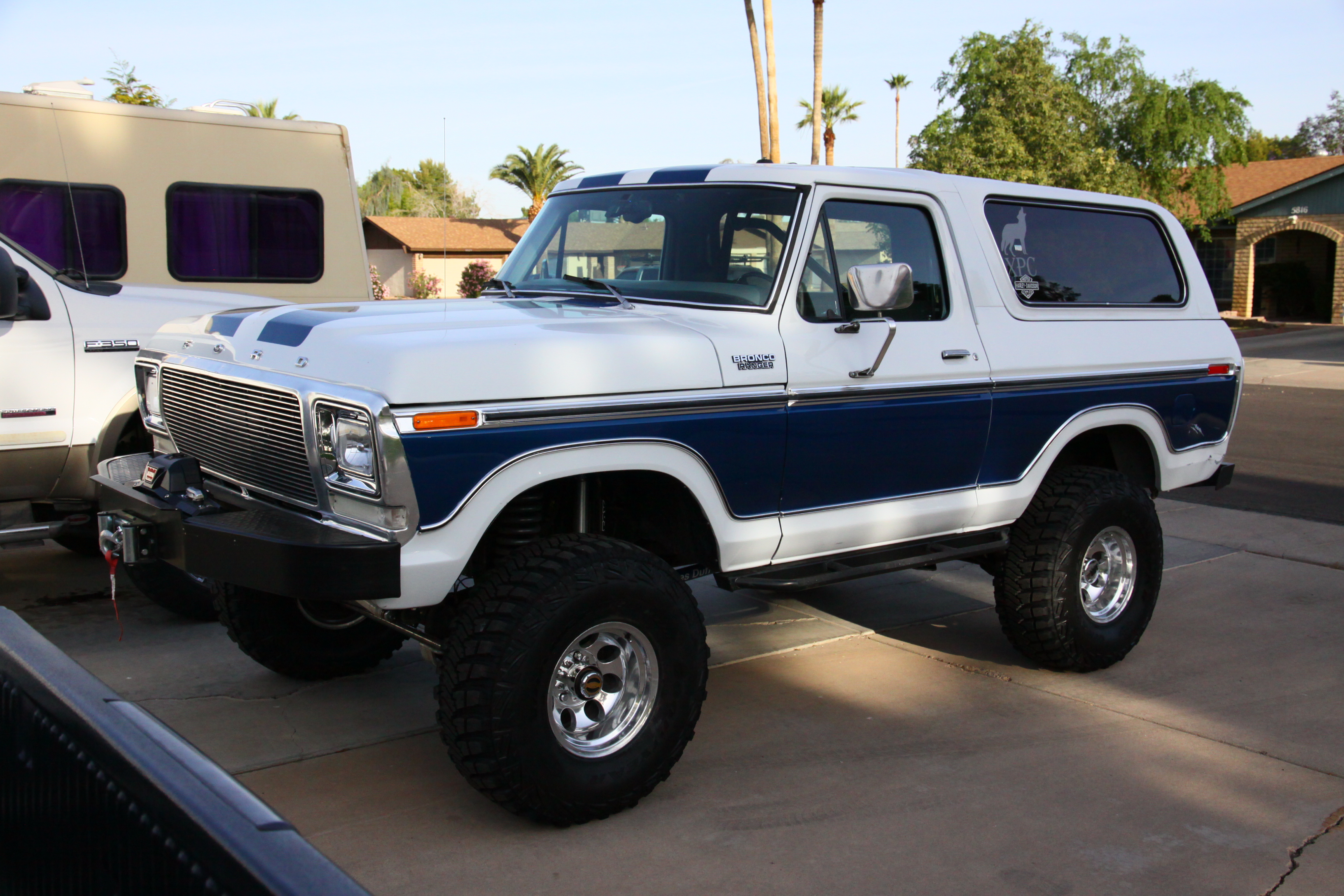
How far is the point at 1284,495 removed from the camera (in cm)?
930

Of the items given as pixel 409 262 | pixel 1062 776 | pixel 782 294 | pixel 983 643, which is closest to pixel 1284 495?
pixel 983 643

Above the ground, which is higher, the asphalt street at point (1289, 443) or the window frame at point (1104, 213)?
the window frame at point (1104, 213)

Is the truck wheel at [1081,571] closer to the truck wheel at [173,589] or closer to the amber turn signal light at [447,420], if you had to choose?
the amber turn signal light at [447,420]

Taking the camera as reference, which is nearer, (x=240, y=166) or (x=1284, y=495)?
(x=240, y=166)

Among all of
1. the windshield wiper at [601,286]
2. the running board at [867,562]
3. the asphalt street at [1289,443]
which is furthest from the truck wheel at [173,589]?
the asphalt street at [1289,443]

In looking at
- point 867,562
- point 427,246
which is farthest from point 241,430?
point 427,246

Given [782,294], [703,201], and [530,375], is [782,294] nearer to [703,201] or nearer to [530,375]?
[703,201]

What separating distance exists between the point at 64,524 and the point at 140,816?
15.1 ft

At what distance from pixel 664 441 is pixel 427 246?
38740mm

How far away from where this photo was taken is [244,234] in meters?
8.35

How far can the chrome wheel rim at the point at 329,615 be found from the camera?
15.5 ft

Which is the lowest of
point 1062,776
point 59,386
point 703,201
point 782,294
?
point 1062,776

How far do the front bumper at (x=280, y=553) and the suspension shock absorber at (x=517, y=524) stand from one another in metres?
0.63

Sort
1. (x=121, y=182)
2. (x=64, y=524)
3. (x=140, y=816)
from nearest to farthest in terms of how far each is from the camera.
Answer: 1. (x=140, y=816)
2. (x=64, y=524)
3. (x=121, y=182)
